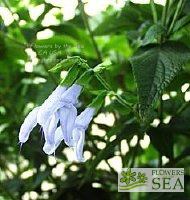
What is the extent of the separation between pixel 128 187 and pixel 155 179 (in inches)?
1.4

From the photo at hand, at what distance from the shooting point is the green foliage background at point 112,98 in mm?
488

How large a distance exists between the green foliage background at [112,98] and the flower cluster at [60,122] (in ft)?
0.22

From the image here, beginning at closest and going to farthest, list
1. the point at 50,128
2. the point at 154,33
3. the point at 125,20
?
the point at 50,128 → the point at 154,33 → the point at 125,20

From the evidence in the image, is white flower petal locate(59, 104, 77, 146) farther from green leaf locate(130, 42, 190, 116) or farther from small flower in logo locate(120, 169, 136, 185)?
small flower in logo locate(120, 169, 136, 185)

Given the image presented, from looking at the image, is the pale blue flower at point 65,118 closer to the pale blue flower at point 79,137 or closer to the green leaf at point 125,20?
the pale blue flower at point 79,137

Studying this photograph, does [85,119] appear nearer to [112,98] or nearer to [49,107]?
[49,107]

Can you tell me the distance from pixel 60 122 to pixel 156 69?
0.11 metres

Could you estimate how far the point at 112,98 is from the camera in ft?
1.79

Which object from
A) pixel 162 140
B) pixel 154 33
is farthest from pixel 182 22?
pixel 162 140

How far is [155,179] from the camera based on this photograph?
566 mm

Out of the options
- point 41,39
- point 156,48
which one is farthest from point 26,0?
Answer: point 156,48

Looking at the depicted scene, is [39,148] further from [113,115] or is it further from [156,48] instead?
[156,48]

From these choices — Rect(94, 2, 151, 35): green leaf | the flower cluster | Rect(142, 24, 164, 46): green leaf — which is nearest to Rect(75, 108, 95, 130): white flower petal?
the flower cluster

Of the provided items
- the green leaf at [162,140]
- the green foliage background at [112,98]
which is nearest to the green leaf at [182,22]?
the green foliage background at [112,98]
